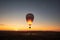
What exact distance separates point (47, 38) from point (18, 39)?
97.6 inches

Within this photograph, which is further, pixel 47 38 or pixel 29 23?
pixel 47 38

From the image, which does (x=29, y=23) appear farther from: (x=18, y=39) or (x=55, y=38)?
(x=55, y=38)

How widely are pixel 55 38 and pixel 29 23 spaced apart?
3.22 m

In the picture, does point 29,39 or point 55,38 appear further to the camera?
point 55,38

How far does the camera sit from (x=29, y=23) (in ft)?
37.0

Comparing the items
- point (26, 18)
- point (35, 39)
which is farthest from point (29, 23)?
point (35, 39)

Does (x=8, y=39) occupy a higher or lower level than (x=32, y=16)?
lower

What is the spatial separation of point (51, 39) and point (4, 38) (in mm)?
4008

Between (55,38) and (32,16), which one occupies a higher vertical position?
(32,16)

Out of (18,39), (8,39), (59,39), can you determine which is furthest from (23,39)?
(59,39)

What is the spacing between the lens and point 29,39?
1176 cm

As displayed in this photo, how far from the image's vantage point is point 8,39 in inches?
505

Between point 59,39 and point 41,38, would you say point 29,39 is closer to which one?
point 41,38

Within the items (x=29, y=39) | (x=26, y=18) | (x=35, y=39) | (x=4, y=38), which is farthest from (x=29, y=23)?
(x=4, y=38)
